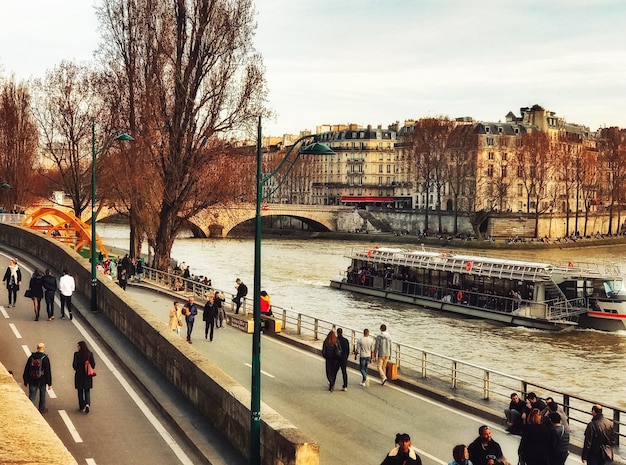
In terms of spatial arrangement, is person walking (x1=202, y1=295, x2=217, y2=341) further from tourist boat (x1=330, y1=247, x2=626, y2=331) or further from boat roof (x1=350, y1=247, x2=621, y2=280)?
boat roof (x1=350, y1=247, x2=621, y2=280)

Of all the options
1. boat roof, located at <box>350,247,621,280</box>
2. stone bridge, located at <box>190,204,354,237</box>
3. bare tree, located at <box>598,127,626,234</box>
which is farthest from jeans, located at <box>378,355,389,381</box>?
bare tree, located at <box>598,127,626,234</box>

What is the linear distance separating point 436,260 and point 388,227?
2312 inches

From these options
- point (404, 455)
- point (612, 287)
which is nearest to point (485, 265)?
point (612, 287)

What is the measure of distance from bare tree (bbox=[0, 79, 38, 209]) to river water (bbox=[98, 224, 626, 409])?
39.3ft

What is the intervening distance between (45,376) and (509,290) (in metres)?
30.2

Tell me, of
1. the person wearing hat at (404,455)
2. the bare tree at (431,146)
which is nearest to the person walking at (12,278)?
the person wearing hat at (404,455)

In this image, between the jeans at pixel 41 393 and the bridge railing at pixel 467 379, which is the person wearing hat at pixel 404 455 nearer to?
the bridge railing at pixel 467 379

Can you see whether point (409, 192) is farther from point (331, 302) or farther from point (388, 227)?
point (331, 302)

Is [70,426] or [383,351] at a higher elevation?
[383,351]

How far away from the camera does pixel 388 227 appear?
338 ft

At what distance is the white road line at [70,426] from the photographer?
12.0 meters

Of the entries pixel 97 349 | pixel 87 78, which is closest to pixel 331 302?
pixel 87 78

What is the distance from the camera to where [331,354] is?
16375 millimetres

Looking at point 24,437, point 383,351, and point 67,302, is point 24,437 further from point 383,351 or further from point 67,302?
point 67,302
